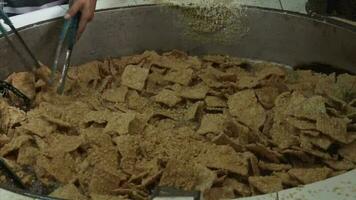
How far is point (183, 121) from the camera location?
5.16 ft

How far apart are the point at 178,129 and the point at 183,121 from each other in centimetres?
8

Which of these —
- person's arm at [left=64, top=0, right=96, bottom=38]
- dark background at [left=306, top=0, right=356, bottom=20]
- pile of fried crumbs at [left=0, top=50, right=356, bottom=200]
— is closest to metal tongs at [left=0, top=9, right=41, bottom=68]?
pile of fried crumbs at [left=0, top=50, right=356, bottom=200]

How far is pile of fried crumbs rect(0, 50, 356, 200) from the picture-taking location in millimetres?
1229

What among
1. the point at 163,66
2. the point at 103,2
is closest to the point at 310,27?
the point at 163,66

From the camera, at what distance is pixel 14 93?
1.60 meters

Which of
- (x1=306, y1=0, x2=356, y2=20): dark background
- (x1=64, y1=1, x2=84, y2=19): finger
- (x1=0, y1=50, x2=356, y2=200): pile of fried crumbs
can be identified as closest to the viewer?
(x1=0, y1=50, x2=356, y2=200): pile of fried crumbs

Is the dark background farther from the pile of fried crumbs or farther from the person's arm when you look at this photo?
the person's arm

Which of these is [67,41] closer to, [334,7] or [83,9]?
[83,9]

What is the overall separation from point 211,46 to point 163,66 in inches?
10.4

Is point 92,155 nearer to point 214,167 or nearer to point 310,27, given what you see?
point 214,167

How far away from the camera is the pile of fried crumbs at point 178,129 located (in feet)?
4.03

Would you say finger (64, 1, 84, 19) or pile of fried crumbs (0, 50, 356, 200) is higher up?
finger (64, 1, 84, 19)

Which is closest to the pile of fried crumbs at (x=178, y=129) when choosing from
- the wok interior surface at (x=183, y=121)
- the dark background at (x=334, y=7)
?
the wok interior surface at (x=183, y=121)

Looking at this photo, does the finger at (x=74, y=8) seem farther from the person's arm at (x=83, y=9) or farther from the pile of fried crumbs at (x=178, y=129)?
the pile of fried crumbs at (x=178, y=129)
